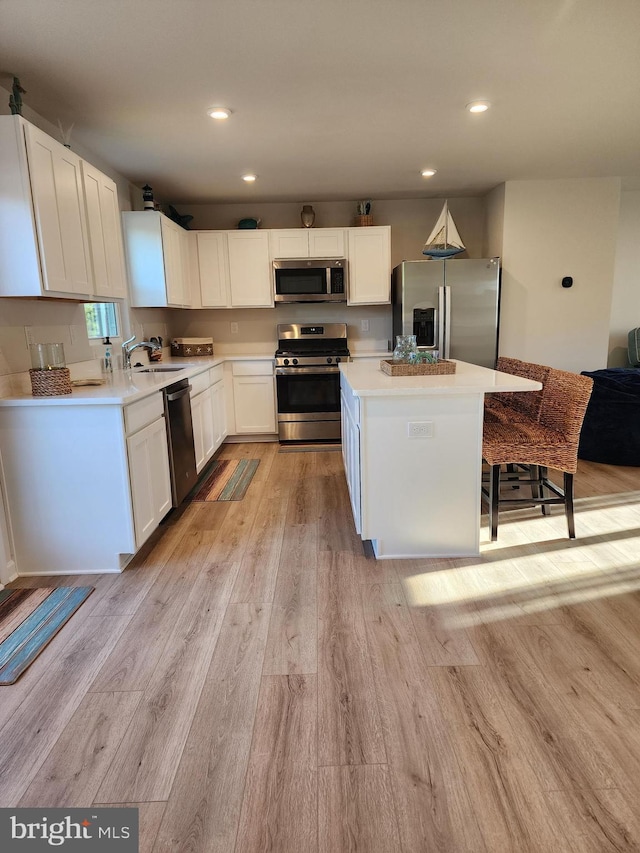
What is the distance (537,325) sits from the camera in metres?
4.88

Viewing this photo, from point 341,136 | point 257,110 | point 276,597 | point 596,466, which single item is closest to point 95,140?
point 257,110

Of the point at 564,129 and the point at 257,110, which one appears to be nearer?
the point at 257,110

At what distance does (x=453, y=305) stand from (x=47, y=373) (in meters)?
3.44

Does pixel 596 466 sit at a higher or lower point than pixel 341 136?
lower

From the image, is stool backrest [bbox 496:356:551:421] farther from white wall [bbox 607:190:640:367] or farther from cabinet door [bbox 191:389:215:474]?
white wall [bbox 607:190:640:367]

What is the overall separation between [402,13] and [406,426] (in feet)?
5.65

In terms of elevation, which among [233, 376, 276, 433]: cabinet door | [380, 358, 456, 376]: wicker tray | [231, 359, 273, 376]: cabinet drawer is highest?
[380, 358, 456, 376]: wicker tray

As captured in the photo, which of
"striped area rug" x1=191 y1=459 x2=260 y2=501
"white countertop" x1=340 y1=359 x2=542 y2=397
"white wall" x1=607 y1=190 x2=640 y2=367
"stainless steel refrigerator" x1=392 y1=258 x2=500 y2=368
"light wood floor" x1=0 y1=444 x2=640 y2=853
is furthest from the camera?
"white wall" x1=607 y1=190 x2=640 y2=367

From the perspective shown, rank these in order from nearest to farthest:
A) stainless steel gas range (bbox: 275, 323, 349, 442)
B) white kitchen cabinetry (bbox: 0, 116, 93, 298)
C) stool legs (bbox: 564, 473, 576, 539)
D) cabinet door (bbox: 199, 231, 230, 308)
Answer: white kitchen cabinetry (bbox: 0, 116, 93, 298) < stool legs (bbox: 564, 473, 576, 539) < stainless steel gas range (bbox: 275, 323, 349, 442) < cabinet door (bbox: 199, 231, 230, 308)

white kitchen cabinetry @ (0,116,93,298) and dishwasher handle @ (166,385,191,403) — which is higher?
white kitchen cabinetry @ (0,116,93,298)

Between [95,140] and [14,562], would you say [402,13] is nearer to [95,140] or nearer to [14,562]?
[95,140]

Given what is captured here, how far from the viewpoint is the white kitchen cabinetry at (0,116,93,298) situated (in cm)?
215

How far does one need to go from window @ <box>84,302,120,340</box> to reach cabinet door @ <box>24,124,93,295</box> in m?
0.72


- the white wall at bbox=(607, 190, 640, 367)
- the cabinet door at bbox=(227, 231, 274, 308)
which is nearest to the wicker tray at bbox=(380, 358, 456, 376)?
the cabinet door at bbox=(227, 231, 274, 308)
